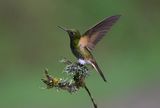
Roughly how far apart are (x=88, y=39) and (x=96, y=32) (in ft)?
0.22

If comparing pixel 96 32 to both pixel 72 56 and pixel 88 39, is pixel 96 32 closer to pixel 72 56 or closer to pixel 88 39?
pixel 88 39

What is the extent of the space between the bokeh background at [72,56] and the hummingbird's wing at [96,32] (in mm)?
Answer: 6296

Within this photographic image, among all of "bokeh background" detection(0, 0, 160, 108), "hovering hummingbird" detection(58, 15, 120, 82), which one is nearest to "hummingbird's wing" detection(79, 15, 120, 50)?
"hovering hummingbird" detection(58, 15, 120, 82)

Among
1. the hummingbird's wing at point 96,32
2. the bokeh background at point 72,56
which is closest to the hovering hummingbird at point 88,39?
the hummingbird's wing at point 96,32

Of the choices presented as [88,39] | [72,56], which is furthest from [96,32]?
[72,56]

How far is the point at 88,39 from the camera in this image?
3.15 meters

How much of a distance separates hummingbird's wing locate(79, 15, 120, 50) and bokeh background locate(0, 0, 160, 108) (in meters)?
6.30

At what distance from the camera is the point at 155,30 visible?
41.0 ft

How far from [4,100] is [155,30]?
3972mm

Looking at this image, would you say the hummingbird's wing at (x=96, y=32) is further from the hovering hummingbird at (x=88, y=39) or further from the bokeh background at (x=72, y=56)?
the bokeh background at (x=72, y=56)

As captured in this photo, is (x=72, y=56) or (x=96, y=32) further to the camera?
(x=72, y=56)

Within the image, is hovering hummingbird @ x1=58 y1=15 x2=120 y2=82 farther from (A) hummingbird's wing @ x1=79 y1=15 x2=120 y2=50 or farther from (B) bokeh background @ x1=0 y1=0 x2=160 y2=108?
(B) bokeh background @ x1=0 y1=0 x2=160 y2=108

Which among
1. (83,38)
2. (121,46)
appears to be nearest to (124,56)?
(121,46)

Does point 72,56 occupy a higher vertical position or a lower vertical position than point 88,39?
higher
